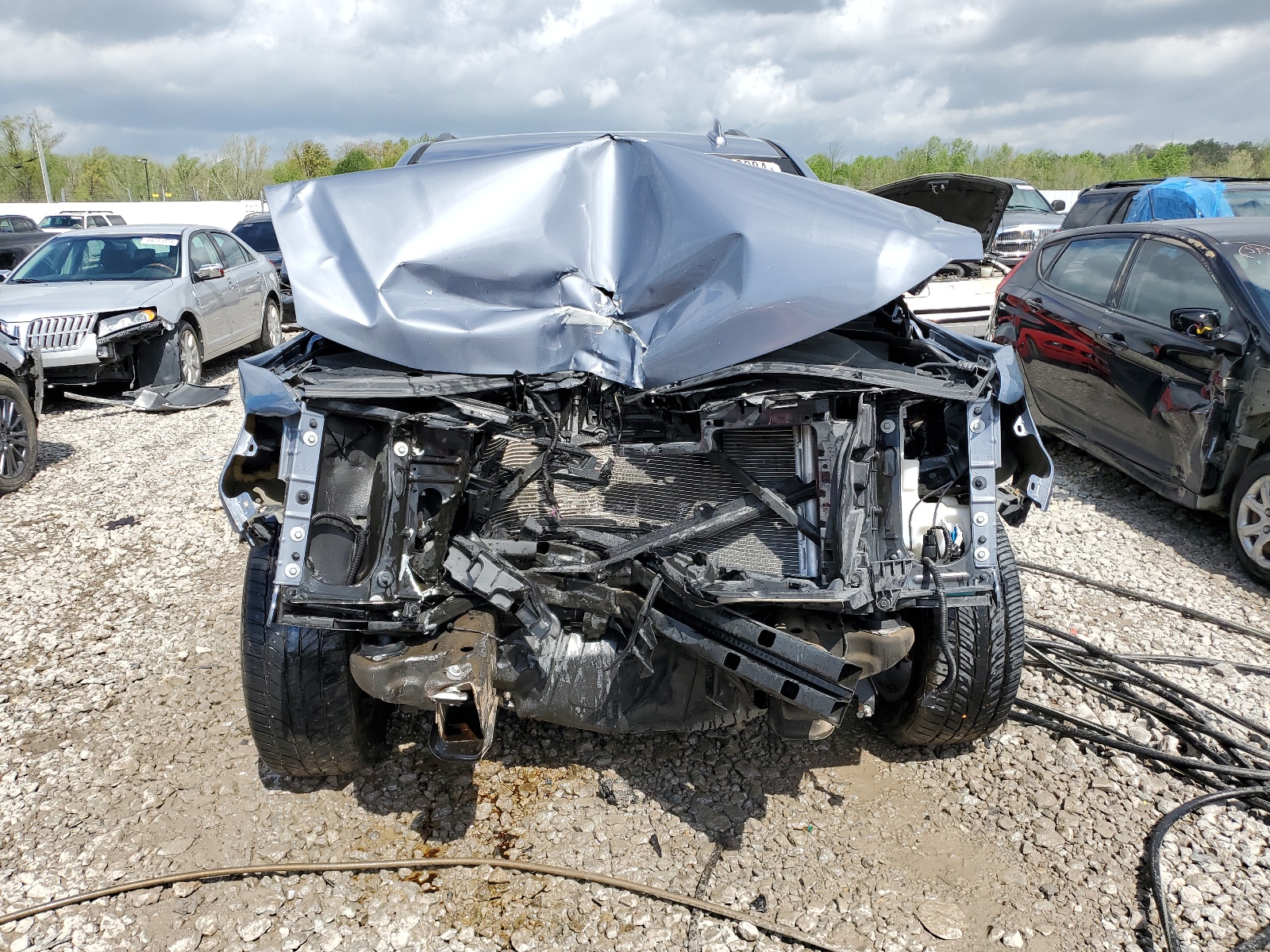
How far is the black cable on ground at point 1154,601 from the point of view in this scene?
391cm

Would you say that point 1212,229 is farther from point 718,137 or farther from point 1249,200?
point 1249,200

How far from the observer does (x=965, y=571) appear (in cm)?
244

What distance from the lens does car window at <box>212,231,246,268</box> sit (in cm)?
967

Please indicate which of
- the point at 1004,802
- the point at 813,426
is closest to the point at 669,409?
the point at 813,426

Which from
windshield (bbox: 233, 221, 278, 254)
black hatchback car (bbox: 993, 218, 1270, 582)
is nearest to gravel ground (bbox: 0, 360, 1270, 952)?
black hatchback car (bbox: 993, 218, 1270, 582)

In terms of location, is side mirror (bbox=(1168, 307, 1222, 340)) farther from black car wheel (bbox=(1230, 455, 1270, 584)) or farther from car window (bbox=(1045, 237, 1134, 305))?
car window (bbox=(1045, 237, 1134, 305))

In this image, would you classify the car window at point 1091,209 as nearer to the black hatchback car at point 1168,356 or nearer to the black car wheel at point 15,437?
the black hatchback car at point 1168,356

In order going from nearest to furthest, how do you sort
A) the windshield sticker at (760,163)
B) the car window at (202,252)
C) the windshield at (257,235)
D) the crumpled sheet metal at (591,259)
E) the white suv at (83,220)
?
the crumpled sheet metal at (591,259), the windshield sticker at (760,163), the car window at (202,252), the windshield at (257,235), the white suv at (83,220)

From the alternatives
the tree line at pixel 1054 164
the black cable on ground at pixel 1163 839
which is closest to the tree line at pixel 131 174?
the tree line at pixel 1054 164

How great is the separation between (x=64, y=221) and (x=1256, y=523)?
Result: 24274 millimetres

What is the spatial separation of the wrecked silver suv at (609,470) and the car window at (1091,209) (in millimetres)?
8671

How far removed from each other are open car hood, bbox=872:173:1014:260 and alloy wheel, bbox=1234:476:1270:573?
1804 millimetres

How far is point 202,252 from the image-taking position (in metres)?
9.11

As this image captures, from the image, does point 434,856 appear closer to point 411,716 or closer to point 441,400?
point 411,716
